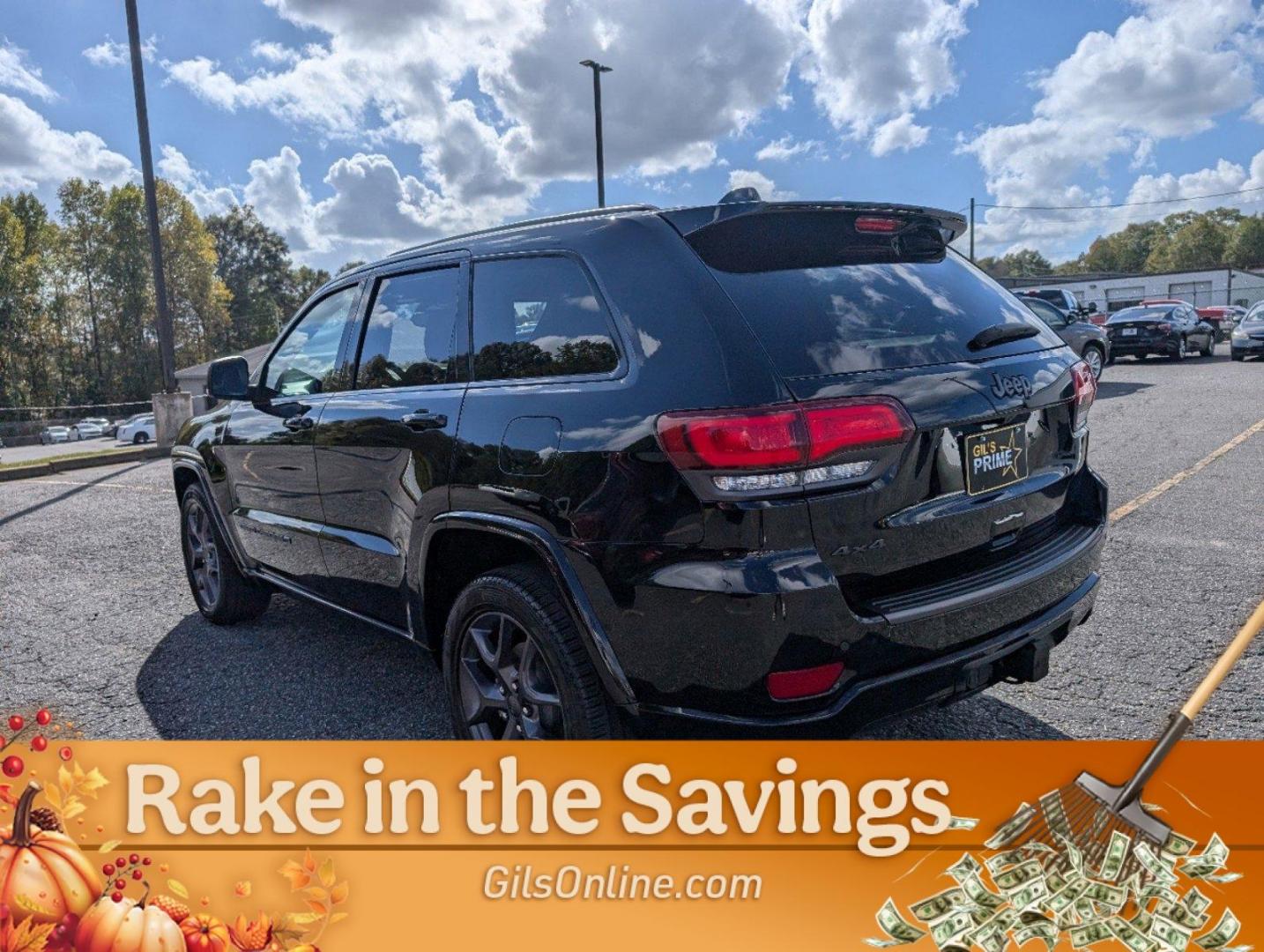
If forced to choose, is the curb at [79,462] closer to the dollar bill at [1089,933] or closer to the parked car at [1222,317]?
the dollar bill at [1089,933]

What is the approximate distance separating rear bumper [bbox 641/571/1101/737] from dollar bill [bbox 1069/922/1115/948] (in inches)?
22.0

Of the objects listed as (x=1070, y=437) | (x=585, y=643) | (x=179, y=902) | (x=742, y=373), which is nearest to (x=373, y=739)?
(x=179, y=902)

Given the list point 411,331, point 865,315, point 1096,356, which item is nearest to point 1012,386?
point 865,315

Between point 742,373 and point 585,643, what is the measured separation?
2.58ft

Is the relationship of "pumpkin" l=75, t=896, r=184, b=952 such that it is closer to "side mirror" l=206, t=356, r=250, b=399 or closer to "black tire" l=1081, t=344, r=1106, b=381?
"side mirror" l=206, t=356, r=250, b=399

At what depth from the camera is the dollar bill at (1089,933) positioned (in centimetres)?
202

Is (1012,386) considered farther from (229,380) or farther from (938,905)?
(229,380)

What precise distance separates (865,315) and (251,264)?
89276 millimetres

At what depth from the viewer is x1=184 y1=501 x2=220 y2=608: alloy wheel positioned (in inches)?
186

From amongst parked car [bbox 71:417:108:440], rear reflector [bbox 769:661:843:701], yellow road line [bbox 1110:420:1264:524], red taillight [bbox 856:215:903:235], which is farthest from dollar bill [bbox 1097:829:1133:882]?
parked car [bbox 71:417:108:440]

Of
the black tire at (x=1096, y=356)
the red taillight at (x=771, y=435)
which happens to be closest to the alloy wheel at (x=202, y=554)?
the red taillight at (x=771, y=435)

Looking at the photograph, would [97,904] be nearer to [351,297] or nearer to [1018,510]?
[351,297]

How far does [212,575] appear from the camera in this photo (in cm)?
476

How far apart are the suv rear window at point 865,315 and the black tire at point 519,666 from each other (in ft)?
2.89
